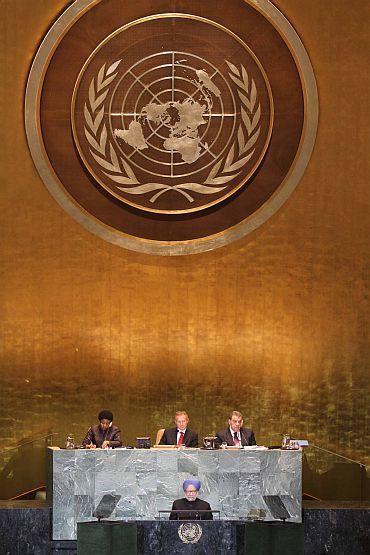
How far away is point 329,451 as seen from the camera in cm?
1102

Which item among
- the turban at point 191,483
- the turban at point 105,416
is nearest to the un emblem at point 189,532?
the turban at point 191,483

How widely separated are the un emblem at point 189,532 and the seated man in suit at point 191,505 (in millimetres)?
106

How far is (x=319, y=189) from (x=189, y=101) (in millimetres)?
1459

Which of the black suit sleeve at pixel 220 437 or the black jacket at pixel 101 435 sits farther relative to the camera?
the black jacket at pixel 101 435

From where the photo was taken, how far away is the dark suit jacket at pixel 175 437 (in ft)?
33.0

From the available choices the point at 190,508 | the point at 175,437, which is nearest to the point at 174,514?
the point at 190,508

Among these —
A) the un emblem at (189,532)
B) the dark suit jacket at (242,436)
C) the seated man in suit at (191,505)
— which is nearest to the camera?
the un emblem at (189,532)

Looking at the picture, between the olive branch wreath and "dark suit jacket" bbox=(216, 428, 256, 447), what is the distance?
231 centimetres

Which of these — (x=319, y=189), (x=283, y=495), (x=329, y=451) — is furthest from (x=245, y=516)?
(x=319, y=189)

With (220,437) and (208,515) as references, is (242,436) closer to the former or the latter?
(220,437)

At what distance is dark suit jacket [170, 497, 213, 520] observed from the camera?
898cm

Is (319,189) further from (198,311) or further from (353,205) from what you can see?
(198,311)

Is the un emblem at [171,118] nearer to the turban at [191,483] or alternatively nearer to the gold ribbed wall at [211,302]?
the gold ribbed wall at [211,302]

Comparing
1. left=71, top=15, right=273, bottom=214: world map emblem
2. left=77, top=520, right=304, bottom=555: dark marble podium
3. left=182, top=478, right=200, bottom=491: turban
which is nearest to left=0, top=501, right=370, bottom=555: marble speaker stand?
left=77, top=520, right=304, bottom=555: dark marble podium
